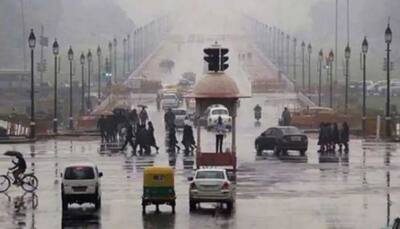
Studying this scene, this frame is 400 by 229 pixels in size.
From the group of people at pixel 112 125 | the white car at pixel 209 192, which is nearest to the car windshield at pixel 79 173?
the white car at pixel 209 192

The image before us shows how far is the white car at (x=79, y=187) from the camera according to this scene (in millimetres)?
34406

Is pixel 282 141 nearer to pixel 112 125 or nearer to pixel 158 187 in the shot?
pixel 112 125

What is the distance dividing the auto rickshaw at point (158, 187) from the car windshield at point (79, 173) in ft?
5.44

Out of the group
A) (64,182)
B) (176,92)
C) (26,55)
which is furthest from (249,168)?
(26,55)

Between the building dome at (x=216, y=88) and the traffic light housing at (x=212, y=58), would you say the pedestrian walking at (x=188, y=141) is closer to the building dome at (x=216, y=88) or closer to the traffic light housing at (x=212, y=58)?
the building dome at (x=216, y=88)

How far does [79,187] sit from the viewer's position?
1357 inches

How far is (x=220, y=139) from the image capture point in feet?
161

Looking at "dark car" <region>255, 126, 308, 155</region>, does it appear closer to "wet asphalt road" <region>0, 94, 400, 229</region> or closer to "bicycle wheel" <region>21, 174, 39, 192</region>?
"wet asphalt road" <region>0, 94, 400, 229</region>

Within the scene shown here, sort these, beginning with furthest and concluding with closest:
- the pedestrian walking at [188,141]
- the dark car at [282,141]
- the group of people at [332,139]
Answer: the group of people at [332,139] < the dark car at [282,141] < the pedestrian walking at [188,141]

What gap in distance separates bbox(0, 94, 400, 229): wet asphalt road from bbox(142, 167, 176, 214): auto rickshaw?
325 millimetres

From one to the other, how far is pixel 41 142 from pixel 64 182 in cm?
2537

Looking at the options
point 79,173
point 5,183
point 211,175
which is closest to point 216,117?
point 5,183

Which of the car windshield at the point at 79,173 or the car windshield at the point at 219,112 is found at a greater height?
the car windshield at the point at 219,112

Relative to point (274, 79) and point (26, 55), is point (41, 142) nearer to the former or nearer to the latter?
point (274, 79)
